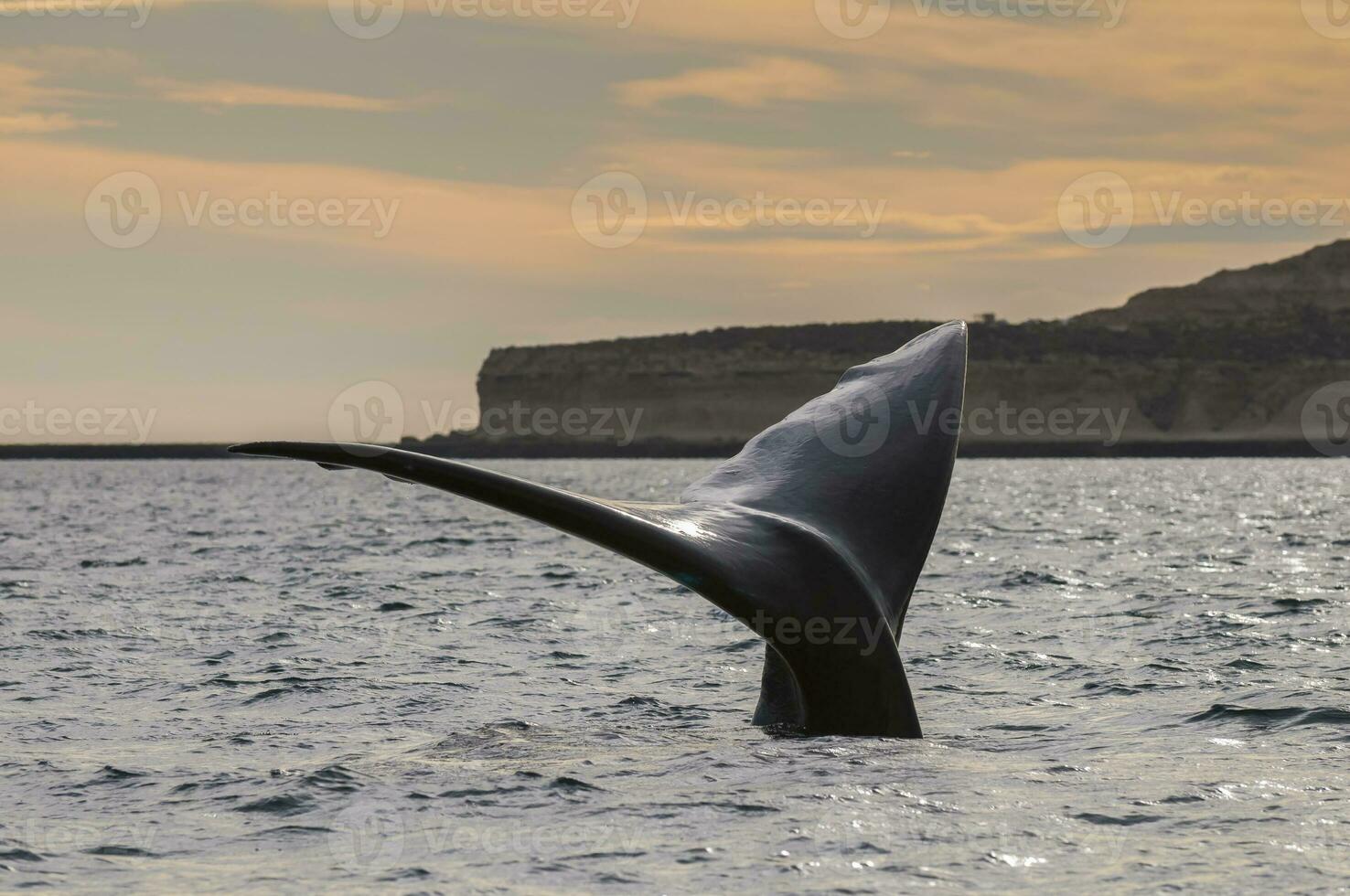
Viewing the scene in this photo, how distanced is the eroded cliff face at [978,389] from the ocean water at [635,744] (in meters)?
121

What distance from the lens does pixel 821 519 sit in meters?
7.48

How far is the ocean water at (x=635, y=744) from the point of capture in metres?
6.58
